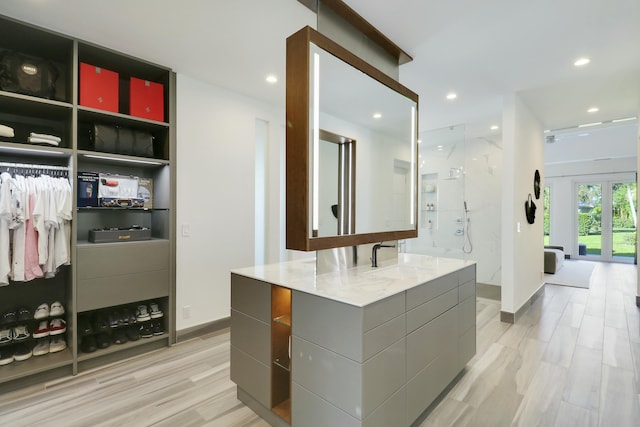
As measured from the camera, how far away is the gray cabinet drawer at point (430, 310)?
→ 176 centimetres

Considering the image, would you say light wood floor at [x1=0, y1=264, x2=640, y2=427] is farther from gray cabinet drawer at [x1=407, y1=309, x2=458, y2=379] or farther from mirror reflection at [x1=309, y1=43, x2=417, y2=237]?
mirror reflection at [x1=309, y1=43, x2=417, y2=237]

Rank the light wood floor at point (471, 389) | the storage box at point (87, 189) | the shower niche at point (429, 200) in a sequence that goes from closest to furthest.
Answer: the light wood floor at point (471, 389) → the storage box at point (87, 189) → the shower niche at point (429, 200)

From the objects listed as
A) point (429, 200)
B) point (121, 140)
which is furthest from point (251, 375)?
point (429, 200)

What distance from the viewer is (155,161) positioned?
2898 mm

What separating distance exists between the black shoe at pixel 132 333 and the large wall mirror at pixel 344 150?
1980 mm

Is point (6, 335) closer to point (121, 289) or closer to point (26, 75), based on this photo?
point (121, 289)

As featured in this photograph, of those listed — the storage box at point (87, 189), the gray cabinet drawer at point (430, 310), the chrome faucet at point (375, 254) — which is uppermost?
the storage box at point (87, 189)

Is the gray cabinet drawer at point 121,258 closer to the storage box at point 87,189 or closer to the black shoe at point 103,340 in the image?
the storage box at point 87,189

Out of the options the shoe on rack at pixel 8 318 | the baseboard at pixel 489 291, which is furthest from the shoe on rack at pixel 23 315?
the baseboard at pixel 489 291

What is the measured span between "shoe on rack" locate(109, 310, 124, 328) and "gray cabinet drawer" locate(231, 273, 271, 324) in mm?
1453

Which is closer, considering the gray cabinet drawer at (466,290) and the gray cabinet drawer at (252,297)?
the gray cabinet drawer at (252,297)

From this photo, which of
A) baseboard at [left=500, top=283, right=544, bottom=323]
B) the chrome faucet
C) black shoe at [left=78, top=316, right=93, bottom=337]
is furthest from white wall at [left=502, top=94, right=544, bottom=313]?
black shoe at [left=78, top=316, right=93, bottom=337]

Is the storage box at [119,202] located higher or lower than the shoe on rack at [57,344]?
higher

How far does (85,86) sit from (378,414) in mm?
3148
